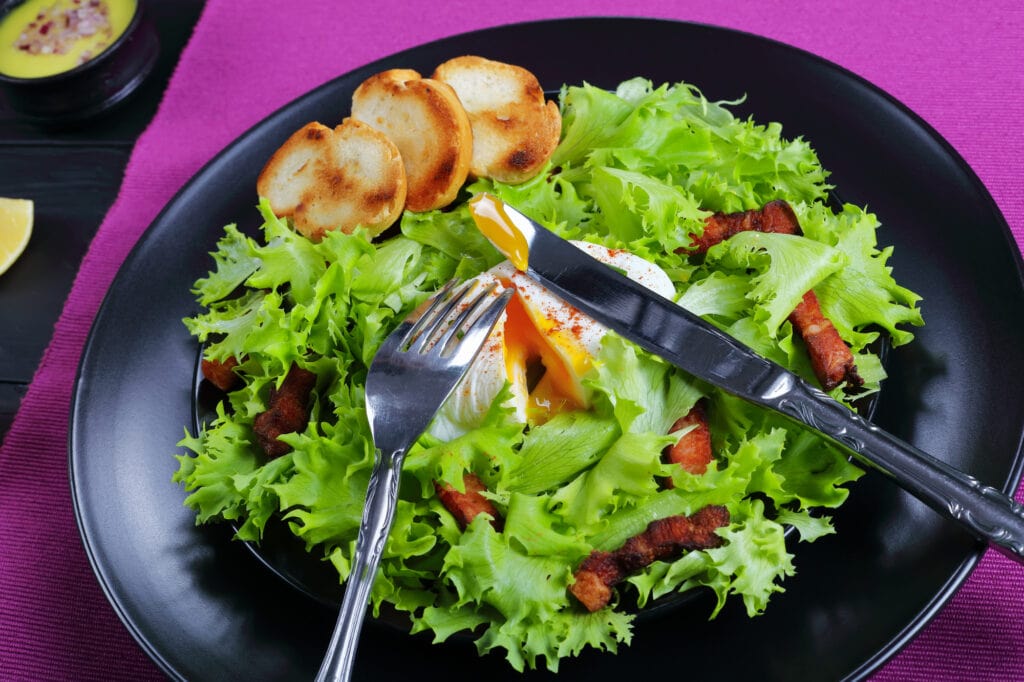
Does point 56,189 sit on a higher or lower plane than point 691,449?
lower

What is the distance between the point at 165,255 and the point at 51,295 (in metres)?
0.73

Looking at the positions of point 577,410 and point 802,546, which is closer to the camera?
point 802,546

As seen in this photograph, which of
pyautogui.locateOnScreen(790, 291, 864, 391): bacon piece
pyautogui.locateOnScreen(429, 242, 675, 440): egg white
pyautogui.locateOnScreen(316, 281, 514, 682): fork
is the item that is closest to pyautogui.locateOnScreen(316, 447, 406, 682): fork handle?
pyautogui.locateOnScreen(316, 281, 514, 682): fork

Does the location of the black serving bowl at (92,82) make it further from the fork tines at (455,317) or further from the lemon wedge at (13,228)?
the fork tines at (455,317)

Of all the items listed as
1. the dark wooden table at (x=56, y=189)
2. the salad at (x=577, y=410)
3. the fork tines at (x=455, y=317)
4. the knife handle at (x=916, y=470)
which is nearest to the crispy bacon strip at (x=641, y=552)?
the salad at (x=577, y=410)

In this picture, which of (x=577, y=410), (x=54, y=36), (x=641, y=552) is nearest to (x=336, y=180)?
(x=577, y=410)

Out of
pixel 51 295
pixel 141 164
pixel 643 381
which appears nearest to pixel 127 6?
pixel 141 164

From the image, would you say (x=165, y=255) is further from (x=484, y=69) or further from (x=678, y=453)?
(x=678, y=453)

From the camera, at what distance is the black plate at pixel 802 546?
1.88m

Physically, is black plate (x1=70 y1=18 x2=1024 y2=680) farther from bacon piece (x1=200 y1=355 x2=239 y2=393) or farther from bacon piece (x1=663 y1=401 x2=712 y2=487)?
bacon piece (x1=663 y1=401 x2=712 y2=487)

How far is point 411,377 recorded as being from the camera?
2.03 meters

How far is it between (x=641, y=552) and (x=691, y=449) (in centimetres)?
28

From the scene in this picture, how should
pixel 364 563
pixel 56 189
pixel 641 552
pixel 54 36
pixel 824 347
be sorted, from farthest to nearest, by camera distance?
1. pixel 54 36
2. pixel 56 189
3. pixel 824 347
4. pixel 641 552
5. pixel 364 563

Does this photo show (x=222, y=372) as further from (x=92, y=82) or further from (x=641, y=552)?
(x=92, y=82)
